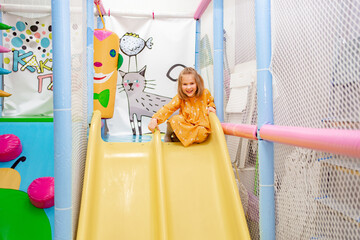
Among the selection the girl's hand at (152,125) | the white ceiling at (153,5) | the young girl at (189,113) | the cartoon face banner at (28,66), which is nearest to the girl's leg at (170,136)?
the young girl at (189,113)

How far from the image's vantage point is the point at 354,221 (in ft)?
2.24

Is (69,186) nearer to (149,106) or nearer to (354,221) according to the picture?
(354,221)

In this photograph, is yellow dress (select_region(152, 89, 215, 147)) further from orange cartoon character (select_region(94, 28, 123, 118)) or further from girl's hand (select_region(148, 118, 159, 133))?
orange cartoon character (select_region(94, 28, 123, 118))

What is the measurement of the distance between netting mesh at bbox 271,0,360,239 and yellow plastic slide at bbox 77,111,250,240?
0.32m

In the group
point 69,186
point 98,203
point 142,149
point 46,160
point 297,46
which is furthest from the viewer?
point 142,149

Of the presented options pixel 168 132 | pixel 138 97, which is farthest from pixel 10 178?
pixel 138 97

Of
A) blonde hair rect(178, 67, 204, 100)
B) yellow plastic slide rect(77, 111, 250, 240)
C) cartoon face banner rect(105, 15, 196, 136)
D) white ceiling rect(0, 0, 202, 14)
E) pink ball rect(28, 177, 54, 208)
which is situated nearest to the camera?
yellow plastic slide rect(77, 111, 250, 240)

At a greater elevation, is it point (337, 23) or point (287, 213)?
point (337, 23)

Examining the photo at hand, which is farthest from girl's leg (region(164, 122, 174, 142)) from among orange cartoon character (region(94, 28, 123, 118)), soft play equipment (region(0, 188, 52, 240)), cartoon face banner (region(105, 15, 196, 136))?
soft play equipment (region(0, 188, 52, 240))

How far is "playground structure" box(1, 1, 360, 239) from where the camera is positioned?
2.36 ft

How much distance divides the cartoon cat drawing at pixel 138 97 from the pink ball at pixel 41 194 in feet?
4.06

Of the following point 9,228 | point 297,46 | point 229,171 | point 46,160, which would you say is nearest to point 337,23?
point 297,46

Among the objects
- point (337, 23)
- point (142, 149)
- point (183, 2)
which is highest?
point (183, 2)

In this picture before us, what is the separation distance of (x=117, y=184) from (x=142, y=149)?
28 centimetres
